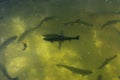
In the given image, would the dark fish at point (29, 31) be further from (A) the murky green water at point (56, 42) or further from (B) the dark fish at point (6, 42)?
(B) the dark fish at point (6, 42)

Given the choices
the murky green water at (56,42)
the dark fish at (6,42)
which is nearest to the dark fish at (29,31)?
the murky green water at (56,42)

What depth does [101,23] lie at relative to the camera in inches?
170

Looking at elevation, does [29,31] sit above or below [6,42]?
above

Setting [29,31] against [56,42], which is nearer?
[56,42]

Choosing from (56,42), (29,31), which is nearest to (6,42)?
(29,31)

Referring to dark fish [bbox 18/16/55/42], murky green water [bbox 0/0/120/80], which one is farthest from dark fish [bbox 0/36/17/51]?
dark fish [bbox 18/16/55/42]

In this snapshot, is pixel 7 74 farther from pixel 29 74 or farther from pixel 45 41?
pixel 45 41

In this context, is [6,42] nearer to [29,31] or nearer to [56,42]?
[29,31]

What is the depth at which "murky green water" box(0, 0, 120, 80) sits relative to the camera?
4121 millimetres

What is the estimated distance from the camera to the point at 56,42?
13.8 feet

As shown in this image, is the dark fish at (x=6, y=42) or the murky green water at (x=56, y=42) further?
the dark fish at (x=6, y=42)

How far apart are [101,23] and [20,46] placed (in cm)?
125

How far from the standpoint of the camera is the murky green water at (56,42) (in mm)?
4121

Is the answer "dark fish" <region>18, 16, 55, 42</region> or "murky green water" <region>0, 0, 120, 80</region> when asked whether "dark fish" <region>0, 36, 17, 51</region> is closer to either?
"murky green water" <region>0, 0, 120, 80</region>
